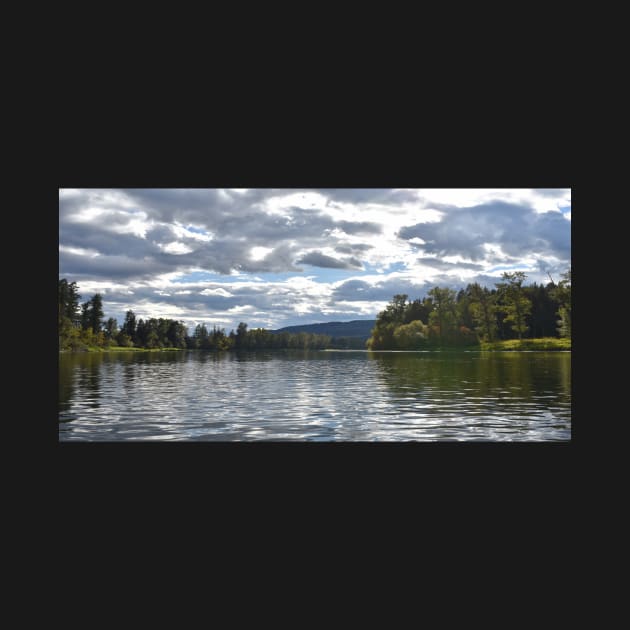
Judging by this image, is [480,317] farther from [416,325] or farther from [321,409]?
[321,409]

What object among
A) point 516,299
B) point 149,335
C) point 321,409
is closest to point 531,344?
point 516,299

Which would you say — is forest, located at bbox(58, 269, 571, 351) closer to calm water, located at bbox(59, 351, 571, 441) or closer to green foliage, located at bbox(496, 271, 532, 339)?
green foliage, located at bbox(496, 271, 532, 339)

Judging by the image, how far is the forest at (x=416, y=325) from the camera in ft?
162

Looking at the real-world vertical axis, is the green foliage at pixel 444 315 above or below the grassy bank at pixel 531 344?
above

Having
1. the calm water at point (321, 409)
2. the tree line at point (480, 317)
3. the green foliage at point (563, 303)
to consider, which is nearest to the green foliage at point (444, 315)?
the tree line at point (480, 317)

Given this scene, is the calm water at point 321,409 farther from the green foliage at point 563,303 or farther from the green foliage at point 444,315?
the green foliage at point 563,303

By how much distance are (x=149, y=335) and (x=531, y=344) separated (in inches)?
1407

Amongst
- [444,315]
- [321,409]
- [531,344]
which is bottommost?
[321,409]

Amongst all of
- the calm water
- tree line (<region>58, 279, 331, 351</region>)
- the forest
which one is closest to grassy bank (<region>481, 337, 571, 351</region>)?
the forest

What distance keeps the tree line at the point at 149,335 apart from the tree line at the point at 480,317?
11004 mm

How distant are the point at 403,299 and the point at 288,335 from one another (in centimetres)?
2195

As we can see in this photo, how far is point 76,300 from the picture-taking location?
2170 inches

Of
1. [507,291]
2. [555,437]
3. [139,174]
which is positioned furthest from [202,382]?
[507,291]

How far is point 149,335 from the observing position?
64.4m
